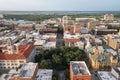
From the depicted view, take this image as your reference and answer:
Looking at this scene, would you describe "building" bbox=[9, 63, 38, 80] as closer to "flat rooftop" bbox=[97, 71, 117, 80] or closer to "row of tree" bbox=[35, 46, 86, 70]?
"row of tree" bbox=[35, 46, 86, 70]

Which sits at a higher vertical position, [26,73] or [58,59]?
[26,73]

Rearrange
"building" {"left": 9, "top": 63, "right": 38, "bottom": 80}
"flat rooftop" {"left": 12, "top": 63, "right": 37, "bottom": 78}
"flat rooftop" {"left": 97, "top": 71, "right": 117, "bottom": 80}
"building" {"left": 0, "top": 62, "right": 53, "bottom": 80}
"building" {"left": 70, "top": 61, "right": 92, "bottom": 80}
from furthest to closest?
"flat rooftop" {"left": 97, "top": 71, "right": 117, "bottom": 80} → "flat rooftop" {"left": 12, "top": 63, "right": 37, "bottom": 78} → "building" {"left": 0, "top": 62, "right": 53, "bottom": 80} → "building" {"left": 70, "top": 61, "right": 92, "bottom": 80} → "building" {"left": 9, "top": 63, "right": 38, "bottom": 80}

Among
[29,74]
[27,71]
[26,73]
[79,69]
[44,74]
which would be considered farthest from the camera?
[44,74]

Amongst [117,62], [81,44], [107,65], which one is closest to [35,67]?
[107,65]

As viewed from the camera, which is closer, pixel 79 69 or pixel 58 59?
pixel 79 69

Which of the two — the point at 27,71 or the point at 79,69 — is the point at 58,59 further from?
the point at 27,71

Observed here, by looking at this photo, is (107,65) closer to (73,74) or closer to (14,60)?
(73,74)

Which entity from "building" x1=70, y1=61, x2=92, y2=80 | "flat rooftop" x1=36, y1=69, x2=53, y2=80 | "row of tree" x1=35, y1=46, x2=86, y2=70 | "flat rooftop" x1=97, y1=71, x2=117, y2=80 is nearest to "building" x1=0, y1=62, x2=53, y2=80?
"flat rooftop" x1=36, y1=69, x2=53, y2=80

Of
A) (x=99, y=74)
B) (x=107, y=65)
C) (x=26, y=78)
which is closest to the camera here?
(x=26, y=78)

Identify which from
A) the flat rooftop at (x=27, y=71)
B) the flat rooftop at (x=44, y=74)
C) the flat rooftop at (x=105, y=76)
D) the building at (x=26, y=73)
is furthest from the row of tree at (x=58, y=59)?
the flat rooftop at (x=105, y=76)

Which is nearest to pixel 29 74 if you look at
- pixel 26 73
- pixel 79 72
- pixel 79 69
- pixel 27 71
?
pixel 26 73

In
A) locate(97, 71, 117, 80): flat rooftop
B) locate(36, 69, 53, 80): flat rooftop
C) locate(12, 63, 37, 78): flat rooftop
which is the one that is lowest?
locate(97, 71, 117, 80): flat rooftop
